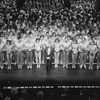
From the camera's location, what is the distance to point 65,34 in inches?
677

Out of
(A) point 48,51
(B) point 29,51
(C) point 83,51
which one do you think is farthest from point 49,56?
(C) point 83,51

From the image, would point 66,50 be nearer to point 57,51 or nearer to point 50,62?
point 57,51

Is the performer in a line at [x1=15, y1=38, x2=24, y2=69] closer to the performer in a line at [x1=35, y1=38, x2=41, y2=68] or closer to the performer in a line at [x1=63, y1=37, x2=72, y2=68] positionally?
the performer in a line at [x1=35, y1=38, x2=41, y2=68]

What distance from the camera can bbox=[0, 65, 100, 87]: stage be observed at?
14.4 metres

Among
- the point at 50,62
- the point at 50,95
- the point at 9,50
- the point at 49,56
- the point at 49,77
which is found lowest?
the point at 50,95

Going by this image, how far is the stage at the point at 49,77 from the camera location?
14.4m

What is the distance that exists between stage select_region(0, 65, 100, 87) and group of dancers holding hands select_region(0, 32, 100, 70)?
0.41m

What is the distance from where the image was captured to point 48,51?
15734mm

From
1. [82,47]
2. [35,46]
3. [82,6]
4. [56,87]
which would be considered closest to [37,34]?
[35,46]

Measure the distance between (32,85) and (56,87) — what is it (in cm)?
103

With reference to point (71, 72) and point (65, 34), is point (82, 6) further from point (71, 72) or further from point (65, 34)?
point (71, 72)

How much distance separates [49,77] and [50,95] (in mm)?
3477

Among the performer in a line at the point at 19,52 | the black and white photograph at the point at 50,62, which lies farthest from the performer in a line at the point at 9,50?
the performer in a line at the point at 19,52

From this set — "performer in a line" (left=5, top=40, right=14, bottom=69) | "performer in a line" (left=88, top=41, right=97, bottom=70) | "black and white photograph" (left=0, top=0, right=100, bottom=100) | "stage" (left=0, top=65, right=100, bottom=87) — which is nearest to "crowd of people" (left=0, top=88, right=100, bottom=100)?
"black and white photograph" (left=0, top=0, right=100, bottom=100)
